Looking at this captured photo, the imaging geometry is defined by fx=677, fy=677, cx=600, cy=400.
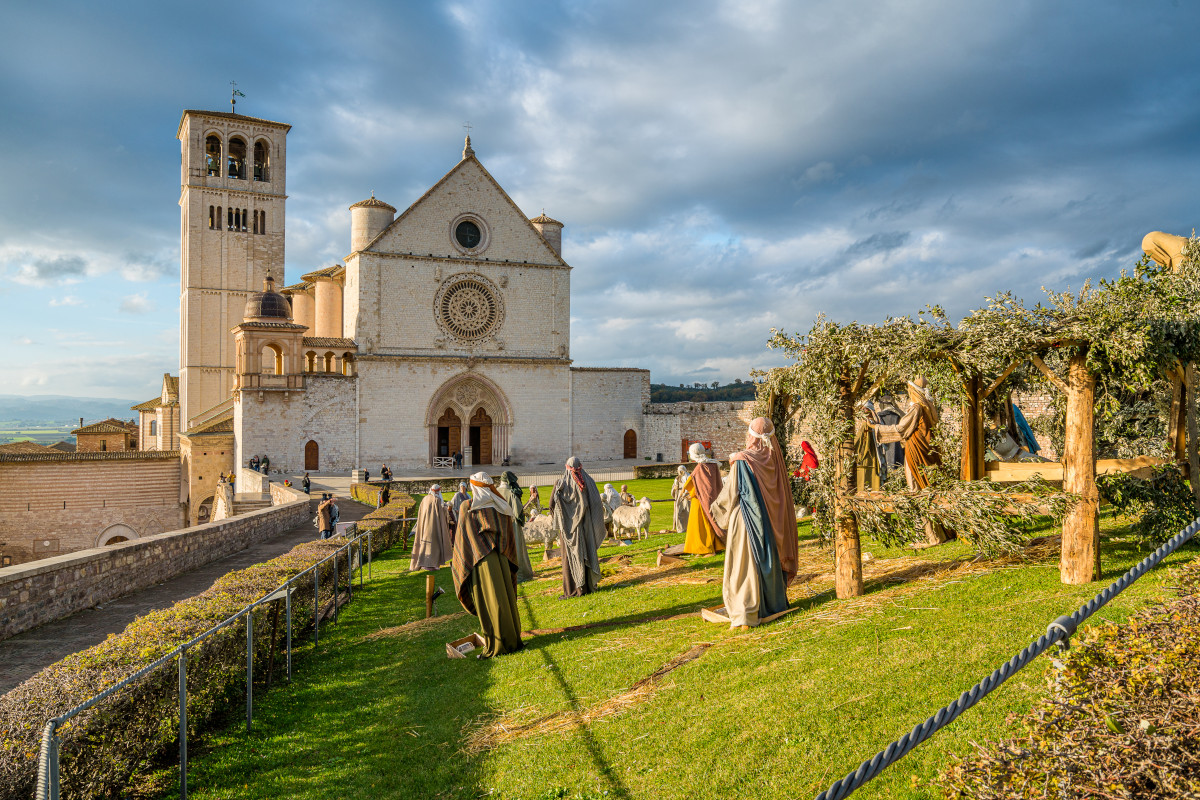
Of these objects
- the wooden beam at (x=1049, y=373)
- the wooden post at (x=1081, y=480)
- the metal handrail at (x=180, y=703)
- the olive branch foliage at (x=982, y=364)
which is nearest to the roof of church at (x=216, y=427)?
the metal handrail at (x=180, y=703)

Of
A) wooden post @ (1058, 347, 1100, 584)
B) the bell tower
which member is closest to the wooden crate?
wooden post @ (1058, 347, 1100, 584)

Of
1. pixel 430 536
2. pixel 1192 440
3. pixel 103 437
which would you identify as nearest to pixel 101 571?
pixel 430 536

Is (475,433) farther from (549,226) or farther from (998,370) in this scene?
(998,370)

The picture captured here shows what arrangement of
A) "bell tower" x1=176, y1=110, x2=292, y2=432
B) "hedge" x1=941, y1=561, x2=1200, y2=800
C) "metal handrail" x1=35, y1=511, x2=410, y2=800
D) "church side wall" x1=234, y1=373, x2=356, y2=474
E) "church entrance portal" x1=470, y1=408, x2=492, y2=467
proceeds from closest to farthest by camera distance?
"hedge" x1=941, y1=561, x2=1200, y2=800
"metal handrail" x1=35, y1=511, x2=410, y2=800
"church side wall" x1=234, y1=373, x2=356, y2=474
"church entrance portal" x1=470, y1=408, x2=492, y2=467
"bell tower" x1=176, y1=110, x2=292, y2=432

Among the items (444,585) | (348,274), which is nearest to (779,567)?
(444,585)

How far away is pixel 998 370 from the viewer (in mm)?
6504

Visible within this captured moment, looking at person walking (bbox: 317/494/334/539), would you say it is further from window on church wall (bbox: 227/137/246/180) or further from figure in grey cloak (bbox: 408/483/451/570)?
window on church wall (bbox: 227/137/246/180)

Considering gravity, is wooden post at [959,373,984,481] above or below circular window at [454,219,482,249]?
below

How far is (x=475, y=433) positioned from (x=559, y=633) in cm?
3091

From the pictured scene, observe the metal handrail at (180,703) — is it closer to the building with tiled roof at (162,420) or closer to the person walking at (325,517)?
the person walking at (325,517)

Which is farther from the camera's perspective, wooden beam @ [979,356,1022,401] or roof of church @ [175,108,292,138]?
roof of church @ [175,108,292,138]

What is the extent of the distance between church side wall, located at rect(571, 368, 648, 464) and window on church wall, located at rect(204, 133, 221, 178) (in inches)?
1112

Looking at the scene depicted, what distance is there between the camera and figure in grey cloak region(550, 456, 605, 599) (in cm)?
943

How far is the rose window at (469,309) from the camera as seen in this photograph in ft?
119
